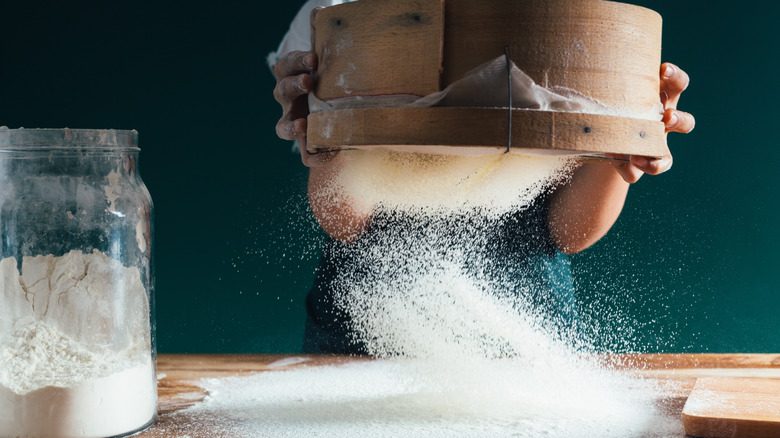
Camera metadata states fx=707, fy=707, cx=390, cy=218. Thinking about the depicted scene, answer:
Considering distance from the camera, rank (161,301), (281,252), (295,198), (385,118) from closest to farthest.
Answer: (385,118) → (295,198) → (281,252) → (161,301)

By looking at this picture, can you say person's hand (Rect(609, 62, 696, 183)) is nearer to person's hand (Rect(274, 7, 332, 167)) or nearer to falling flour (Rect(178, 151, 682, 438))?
falling flour (Rect(178, 151, 682, 438))

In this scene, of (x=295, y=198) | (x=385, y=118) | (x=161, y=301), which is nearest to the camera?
(x=385, y=118)

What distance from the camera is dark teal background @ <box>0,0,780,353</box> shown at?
221cm

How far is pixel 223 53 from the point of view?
2301 mm

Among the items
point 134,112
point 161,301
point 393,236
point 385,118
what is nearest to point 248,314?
point 161,301

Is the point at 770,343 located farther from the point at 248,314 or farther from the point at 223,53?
the point at 223,53

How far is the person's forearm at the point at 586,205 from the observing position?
134 cm

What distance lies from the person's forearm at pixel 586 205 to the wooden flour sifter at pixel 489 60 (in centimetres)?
70

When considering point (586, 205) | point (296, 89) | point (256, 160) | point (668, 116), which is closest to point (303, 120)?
point (296, 89)

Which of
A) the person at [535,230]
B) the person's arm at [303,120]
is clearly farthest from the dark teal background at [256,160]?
the person's arm at [303,120]

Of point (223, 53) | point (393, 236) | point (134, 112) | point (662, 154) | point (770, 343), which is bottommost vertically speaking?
point (770, 343)

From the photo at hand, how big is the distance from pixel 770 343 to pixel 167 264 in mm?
1990

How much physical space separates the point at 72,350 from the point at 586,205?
101 cm

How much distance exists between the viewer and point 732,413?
0.72m
